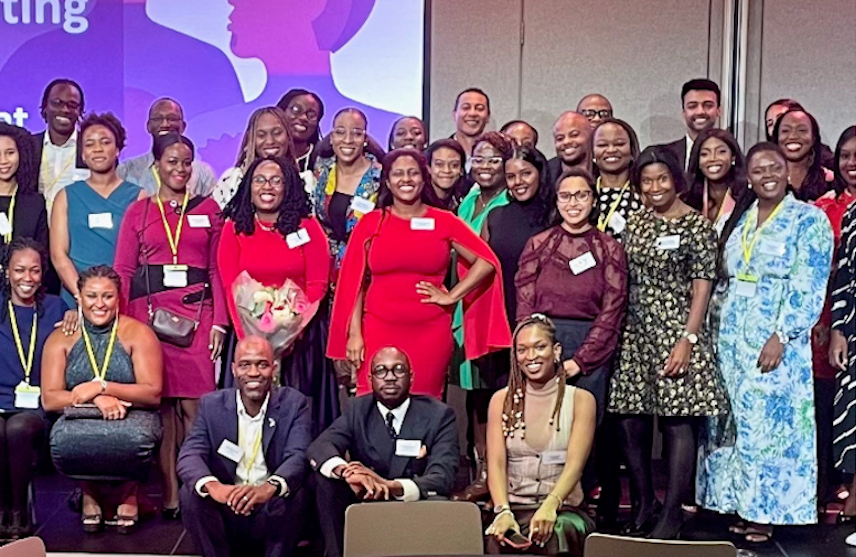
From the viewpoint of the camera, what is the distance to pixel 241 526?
439 cm

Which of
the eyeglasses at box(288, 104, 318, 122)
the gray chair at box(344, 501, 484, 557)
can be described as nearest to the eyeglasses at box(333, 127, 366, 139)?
the eyeglasses at box(288, 104, 318, 122)

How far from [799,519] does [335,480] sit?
6.03 feet

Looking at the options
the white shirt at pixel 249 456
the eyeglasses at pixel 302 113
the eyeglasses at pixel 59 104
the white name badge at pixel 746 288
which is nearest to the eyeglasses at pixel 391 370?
the white shirt at pixel 249 456

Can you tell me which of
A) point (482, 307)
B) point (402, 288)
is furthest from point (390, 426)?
point (482, 307)

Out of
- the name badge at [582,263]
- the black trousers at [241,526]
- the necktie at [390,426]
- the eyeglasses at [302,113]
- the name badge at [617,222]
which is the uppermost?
the eyeglasses at [302,113]

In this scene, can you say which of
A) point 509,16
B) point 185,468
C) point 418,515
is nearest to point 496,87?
point 509,16

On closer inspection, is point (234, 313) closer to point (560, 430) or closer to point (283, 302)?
point (283, 302)

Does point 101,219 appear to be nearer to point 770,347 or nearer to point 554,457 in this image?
point 554,457

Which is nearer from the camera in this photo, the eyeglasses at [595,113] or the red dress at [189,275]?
the red dress at [189,275]

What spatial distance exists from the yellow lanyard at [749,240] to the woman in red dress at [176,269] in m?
2.09

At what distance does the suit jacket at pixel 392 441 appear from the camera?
175 inches

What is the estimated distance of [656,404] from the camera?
4.73 meters

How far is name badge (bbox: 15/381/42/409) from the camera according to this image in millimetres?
4934

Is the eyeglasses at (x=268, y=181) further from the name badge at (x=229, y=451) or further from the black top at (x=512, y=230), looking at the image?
the name badge at (x=229, y=451)
